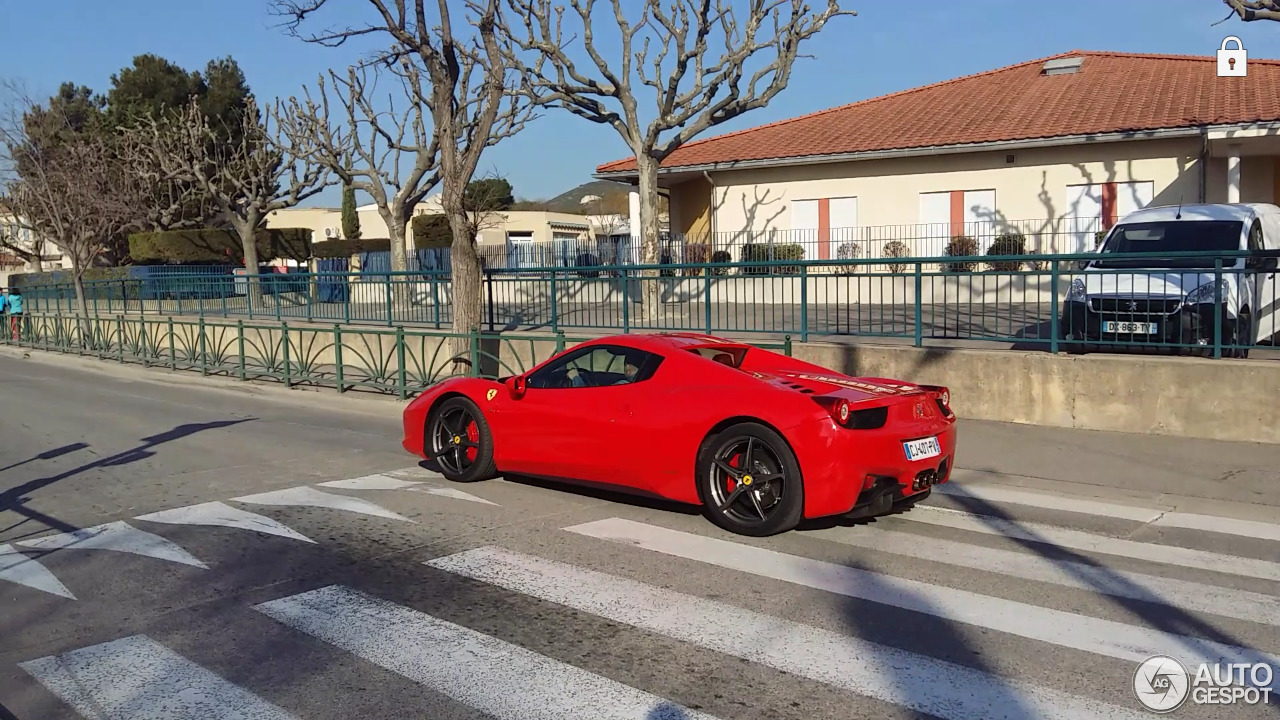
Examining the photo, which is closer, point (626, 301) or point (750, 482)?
point (750, 482)

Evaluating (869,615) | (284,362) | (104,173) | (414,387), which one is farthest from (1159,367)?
(104,173)

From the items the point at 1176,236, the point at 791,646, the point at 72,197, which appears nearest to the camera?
the point at 791,646

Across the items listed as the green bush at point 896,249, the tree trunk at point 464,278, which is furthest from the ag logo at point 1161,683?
the green bush at point 896,249

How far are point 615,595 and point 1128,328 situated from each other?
289 inches

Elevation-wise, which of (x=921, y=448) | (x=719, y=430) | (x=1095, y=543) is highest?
(x=719, y=430)

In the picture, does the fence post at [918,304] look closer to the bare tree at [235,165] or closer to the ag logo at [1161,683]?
the ag logo at [1161,683]

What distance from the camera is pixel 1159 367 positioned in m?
10.3

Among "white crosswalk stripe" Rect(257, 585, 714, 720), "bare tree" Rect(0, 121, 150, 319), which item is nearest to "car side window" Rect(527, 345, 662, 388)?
"white crosswalk stripe" Rect(257, 585, 714, 720)

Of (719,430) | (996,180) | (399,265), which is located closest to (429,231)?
(399,265)

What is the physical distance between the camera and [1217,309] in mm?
9922

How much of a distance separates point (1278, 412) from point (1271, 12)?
7264mm

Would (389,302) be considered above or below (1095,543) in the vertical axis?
above

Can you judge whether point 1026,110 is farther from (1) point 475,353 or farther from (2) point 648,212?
(1) point 475,353

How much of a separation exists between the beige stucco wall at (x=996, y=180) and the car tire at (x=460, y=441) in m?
20.1
